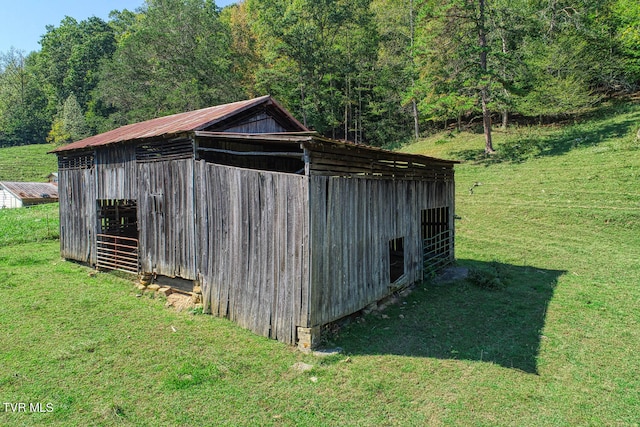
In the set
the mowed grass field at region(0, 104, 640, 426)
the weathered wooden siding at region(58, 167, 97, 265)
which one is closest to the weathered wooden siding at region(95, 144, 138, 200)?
the weathered wooden siding at region(58, 167, 97, 265)

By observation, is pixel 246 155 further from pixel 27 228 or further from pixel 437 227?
pixel 27 228

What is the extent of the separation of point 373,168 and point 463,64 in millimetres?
19263

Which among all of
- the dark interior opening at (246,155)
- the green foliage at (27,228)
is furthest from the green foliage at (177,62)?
the dark interior opening at (246,155)

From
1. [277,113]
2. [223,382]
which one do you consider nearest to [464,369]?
[223,382]

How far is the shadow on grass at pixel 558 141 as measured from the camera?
907 inches

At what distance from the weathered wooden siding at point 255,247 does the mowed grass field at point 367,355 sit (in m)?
0.50

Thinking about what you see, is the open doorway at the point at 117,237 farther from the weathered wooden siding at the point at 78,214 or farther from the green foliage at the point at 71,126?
the green foliage at the point at 71,126

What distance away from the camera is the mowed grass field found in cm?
508

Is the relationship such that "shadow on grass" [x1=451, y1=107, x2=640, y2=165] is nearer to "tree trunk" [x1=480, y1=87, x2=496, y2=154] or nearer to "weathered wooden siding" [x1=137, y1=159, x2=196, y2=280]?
"tree trunk" [x1=480, y1=87, x2=496, y2=154]

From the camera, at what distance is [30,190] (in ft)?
109

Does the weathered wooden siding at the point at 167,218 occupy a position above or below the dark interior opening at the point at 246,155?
below

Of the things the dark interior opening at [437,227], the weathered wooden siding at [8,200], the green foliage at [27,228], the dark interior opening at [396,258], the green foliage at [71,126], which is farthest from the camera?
the green foliage at [71,126]

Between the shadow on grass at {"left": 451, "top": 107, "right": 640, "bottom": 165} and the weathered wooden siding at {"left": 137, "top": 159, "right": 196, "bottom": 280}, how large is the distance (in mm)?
20872

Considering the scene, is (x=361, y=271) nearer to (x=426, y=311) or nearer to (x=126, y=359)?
(x=426, y=311)
